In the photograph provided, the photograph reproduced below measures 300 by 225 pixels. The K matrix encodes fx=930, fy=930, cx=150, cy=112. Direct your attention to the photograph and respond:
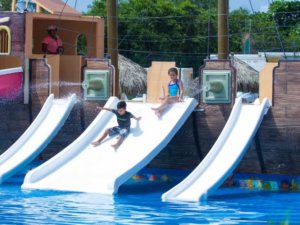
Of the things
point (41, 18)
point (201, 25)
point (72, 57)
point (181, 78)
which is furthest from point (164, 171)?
point (201, 25)

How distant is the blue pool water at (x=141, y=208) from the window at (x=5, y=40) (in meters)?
3.88

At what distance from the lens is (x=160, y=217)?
1264 centimetres

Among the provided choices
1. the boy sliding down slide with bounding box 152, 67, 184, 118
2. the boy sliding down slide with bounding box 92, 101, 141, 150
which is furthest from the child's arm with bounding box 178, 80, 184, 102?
the boy sliding down slide with bounding box 92, 101, 141, 150

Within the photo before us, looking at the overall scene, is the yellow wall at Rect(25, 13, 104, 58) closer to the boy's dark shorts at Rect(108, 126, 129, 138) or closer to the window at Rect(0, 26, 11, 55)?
the window at Rect(0, 26, 11, 55)

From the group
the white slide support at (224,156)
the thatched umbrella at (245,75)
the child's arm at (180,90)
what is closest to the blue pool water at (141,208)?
the white slide support at (224,156)

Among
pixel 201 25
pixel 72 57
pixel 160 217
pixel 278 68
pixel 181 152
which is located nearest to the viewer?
pixel 160 217

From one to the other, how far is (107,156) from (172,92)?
1.69m

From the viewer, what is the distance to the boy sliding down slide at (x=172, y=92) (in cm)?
1608

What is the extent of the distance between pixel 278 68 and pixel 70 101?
4078 millimetres

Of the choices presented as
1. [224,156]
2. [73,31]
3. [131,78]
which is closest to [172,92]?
[224,156]

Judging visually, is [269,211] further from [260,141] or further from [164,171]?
[164,171]

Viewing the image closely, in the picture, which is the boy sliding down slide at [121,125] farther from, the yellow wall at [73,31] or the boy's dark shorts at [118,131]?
the yellow wall at [73,31]

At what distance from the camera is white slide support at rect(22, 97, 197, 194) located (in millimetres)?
14852

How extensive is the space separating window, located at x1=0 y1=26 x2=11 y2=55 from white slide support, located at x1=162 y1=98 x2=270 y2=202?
17.5ft
